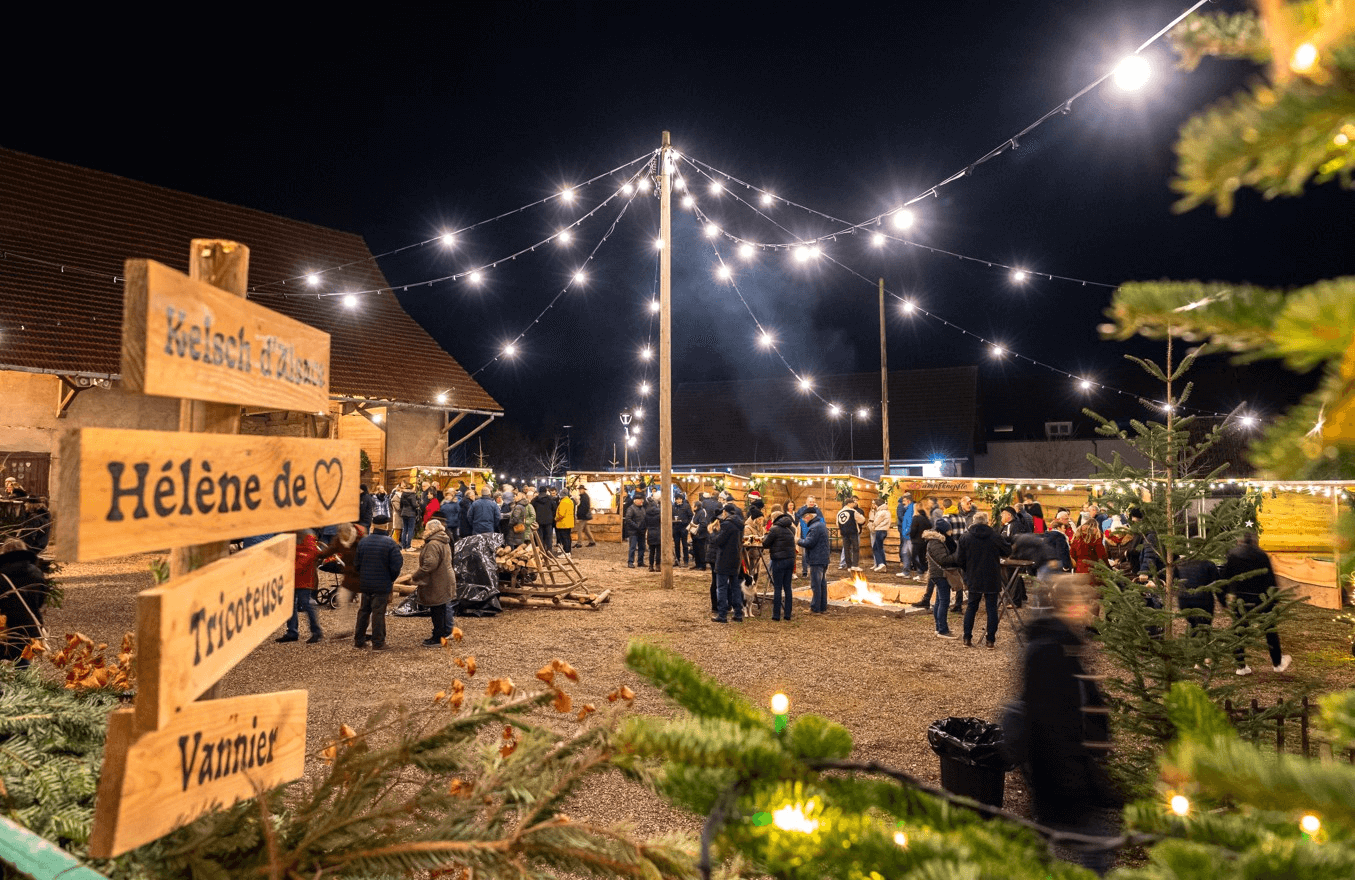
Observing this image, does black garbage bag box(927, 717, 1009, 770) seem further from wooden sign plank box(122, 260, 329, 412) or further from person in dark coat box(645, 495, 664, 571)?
person in dark coat box(645, 495, 664, 571)

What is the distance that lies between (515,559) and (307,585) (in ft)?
12.3

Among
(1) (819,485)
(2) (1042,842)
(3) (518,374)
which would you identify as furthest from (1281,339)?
(3) (518,374)

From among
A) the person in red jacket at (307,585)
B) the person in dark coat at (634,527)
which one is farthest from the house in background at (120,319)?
the person in dark coat at (634,527)

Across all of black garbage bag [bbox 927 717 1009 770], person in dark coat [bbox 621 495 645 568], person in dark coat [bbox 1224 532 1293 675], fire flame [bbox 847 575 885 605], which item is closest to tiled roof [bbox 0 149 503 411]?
person in dark coat [bbox 621 495 645 568]

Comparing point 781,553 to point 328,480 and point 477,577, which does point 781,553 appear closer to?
point 477,577

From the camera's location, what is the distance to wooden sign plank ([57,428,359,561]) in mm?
1366

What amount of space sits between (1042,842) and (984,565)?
9.52 m

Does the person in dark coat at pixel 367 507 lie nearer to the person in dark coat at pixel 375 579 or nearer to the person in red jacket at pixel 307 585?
the person in red jacket at pixel 307 585

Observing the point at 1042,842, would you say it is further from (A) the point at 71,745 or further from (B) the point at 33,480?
(B) the point at 33,480

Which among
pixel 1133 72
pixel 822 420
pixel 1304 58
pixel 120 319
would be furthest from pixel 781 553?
pixel 822 420

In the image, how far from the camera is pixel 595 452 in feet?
219

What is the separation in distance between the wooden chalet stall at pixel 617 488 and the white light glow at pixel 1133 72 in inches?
641

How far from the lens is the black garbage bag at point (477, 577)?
11.8 meters

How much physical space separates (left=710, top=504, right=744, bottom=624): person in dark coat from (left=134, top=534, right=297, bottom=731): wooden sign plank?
9437mm
